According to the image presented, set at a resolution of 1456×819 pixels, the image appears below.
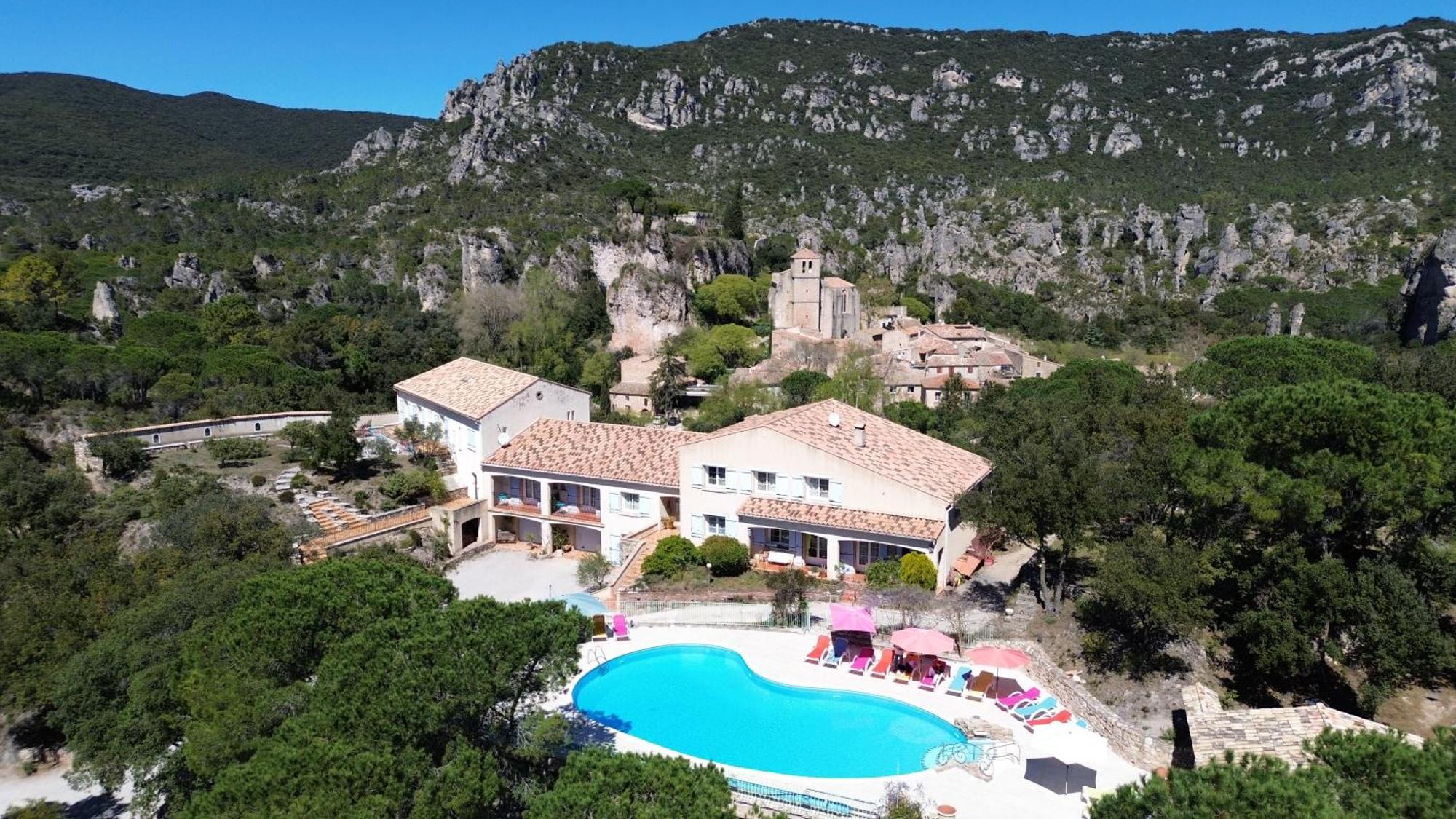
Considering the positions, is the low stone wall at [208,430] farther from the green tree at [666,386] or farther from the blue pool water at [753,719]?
the blue pool water at [753,719]

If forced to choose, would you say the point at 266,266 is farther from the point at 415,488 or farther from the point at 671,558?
the point at 671,558

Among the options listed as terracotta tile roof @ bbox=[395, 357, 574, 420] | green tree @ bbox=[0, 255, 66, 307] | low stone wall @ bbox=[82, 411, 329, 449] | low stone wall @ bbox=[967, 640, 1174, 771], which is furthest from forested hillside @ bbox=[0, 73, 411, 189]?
low stone wall @ bbox=[967, 640, 1174, 771]

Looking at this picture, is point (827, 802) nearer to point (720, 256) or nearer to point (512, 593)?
point (512, 593)

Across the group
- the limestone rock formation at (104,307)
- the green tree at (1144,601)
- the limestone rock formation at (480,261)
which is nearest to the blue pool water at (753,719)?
the green tree at (1144,601)

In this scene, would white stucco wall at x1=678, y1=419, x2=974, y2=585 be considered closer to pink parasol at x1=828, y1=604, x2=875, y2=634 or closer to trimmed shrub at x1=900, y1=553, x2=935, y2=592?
trimmed shrub at x1=900, y1=553, x2=935, y2=592

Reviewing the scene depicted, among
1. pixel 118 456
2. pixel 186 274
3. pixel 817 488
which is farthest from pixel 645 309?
pixel 186 274

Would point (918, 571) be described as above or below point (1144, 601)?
below
